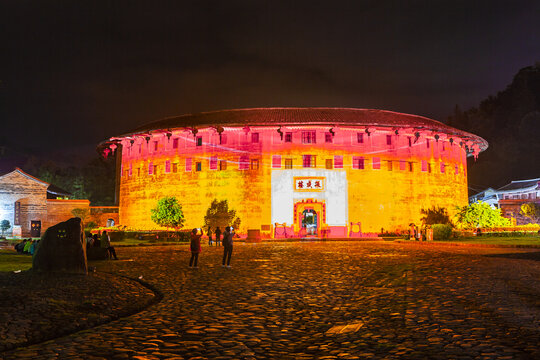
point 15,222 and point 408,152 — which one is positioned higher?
point 408,152

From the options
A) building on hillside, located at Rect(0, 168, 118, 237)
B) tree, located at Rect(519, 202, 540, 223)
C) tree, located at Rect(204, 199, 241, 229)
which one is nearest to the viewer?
tree, located at Rect(204, 199, 241, 229)

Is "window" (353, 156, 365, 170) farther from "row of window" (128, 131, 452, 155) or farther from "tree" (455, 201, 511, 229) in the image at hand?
"tree" (455, 201, 511, 229)

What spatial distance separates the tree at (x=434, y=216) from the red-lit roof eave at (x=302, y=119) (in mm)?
6585

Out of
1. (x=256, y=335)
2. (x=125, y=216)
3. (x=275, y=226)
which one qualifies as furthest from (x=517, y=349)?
(x=125, y=216)

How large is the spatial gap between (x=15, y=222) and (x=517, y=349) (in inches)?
1703

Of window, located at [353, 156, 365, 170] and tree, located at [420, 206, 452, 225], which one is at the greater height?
window, located at [353, 156, 365, 170]

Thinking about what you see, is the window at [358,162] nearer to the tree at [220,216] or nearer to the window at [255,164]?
the window at [255,164]

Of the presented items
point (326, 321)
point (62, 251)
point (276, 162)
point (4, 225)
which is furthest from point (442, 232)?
point (4, 225)

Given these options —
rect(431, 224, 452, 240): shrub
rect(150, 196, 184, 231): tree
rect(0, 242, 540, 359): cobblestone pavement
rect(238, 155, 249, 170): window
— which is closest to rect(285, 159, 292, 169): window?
rect(238, 155, 249, 170): window

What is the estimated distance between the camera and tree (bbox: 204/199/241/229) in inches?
1336

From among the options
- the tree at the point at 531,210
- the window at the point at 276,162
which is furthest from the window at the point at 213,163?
the tree at the point at 531,210

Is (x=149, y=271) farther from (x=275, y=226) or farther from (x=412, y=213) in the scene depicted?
(x=412, y=213)

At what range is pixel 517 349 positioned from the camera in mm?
4359

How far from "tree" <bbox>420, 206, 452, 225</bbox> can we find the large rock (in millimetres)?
31012
